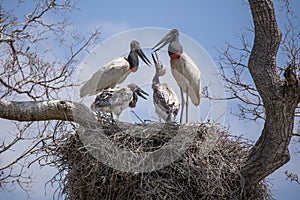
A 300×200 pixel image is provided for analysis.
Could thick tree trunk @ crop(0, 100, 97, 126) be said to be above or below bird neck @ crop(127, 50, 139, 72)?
below

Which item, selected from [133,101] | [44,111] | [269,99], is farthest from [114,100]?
[269,99]

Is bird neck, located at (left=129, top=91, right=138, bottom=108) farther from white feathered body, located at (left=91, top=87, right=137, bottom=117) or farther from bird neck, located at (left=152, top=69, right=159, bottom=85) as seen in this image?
bird neck, located at (left=152, top=69, right=159, bottom=85)

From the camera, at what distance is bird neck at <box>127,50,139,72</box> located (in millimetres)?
9078

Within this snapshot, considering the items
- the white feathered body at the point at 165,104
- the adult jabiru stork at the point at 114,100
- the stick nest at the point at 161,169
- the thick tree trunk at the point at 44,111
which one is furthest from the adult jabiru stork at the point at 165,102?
the thick tree trunk at the point at 44,111

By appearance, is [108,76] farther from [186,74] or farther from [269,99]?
[269,99]

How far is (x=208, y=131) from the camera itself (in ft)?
22.3

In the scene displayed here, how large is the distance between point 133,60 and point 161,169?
10.7 ft

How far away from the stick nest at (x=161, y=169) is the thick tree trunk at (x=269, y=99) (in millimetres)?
330

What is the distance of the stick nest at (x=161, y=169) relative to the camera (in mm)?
6184

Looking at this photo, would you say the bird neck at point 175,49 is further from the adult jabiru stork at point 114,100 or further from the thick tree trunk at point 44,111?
the thick tree trunk at point 44,111

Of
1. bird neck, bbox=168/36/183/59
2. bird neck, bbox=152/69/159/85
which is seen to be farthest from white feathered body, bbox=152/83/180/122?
bird neck, bbox=168/36/183/59

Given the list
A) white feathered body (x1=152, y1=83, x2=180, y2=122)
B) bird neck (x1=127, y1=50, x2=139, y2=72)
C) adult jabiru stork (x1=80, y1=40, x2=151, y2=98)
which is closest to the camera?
white feathered body (x1=152, y1=83, x2=180, y2=122)

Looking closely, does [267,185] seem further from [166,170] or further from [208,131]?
[166,170]

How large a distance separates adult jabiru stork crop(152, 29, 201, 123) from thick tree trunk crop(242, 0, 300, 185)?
7.08 ft
